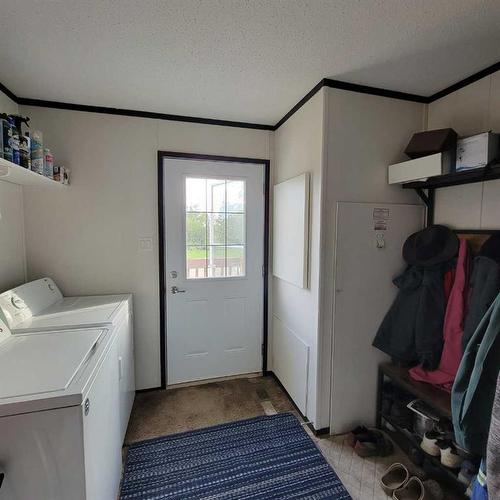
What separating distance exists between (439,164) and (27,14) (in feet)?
7.13

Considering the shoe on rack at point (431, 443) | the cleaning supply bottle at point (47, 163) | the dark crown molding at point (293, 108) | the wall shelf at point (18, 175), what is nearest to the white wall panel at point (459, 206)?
the dark crown molding at point (293, 108)

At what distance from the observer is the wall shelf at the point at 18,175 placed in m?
1.43

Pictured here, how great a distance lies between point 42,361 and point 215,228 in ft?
5.33

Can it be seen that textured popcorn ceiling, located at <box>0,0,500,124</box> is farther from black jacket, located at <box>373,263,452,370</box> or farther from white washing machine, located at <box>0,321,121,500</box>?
white washing machine, located at <box>0,321,121,500</box>

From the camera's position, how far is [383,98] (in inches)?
76.4

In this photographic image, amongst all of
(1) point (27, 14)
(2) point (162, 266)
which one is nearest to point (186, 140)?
(2) point (162, 266)

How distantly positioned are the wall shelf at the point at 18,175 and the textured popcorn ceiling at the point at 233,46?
2.08 ft

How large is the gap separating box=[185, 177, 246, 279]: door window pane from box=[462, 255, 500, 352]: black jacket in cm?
169

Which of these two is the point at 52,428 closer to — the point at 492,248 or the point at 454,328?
the point at 454,328

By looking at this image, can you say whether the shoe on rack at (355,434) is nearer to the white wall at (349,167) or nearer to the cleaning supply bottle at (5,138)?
the white wall at (349,167)

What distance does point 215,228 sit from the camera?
2.56m

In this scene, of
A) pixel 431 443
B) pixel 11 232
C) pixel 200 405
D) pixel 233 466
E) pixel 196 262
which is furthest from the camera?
pixel 196 262

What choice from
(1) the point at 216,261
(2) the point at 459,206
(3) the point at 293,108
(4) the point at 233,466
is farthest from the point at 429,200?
(4) the point at 233,466

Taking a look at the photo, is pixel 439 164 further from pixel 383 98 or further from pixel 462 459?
pixel 462 459
